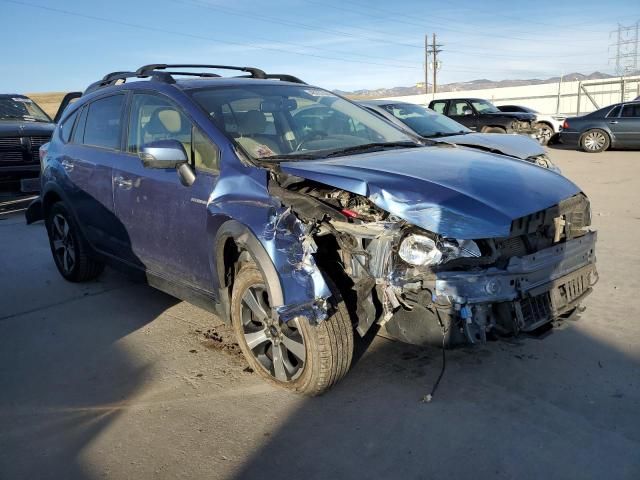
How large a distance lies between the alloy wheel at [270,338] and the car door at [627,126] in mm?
15674

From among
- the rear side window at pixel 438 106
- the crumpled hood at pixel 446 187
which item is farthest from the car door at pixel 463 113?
the crumpled hood at pixel 446 187

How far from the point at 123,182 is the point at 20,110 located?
937cm

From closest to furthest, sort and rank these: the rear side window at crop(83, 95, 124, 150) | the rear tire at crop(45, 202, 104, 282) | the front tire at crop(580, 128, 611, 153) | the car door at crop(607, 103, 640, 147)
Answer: the rear side window at crop(83, 95, 124, 150) < the rear tire at crop(45, 202, 104, 282) < the car door at crop(607, 103, 640, 147) < the front tire at crop(580, 128, 611, 153)

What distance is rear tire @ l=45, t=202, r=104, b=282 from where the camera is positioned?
5289 mm

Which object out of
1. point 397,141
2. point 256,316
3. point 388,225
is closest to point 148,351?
point 256,316

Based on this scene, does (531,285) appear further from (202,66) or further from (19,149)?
(19,149)

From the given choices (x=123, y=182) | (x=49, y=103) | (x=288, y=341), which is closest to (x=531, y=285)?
(x=288, y=341)

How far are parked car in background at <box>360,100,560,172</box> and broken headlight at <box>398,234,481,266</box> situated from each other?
3.55 meters

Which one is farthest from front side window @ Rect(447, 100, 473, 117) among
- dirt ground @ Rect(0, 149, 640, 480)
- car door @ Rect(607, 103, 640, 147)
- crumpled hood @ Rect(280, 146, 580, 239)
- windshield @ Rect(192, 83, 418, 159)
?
crumpled hood @ Rect(280, 146, 580, 239)

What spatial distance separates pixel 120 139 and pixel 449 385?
10.3 ft

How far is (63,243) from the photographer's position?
5.59 meters

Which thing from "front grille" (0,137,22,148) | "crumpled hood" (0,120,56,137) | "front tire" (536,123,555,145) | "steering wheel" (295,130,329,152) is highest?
"crumpled hood" (0,120,56,137)

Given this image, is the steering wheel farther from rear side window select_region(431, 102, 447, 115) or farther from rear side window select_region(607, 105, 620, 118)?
rear side window select_region(431, 102, 447, 115)

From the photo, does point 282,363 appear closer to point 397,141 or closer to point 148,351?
point 148,351
